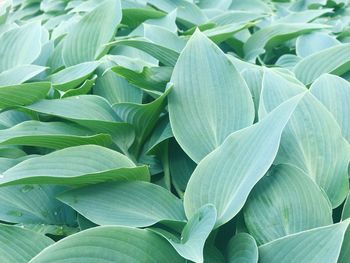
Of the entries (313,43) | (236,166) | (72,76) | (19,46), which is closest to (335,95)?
(236,166)

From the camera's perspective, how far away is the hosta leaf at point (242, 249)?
0.60m

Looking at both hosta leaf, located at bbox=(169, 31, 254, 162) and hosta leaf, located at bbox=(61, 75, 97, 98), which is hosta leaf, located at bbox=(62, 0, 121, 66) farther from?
hosta leaf, located at bbox=(169, 31, 254, 162)

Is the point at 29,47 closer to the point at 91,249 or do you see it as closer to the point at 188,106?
the point at 188,106

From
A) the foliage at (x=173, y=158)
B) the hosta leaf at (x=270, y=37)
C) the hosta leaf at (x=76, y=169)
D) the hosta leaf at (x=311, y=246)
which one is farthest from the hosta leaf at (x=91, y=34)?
the hosta leaf at (x=311, y=246)

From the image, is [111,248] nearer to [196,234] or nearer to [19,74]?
[196,234]

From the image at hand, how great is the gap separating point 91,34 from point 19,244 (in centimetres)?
63

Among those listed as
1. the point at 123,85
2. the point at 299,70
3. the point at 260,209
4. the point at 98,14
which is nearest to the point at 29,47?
the point at 98,14

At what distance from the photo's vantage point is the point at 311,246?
22.2 inches

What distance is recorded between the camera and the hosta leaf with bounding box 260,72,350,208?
0.72 m

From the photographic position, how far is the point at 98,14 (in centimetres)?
119

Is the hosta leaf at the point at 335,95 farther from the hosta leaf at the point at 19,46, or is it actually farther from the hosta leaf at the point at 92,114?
the hosta leaf at the point at 19,46

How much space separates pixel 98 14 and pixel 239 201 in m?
0.72

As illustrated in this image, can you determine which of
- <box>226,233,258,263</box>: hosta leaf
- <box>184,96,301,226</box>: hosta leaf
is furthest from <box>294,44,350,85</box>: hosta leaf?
<box>226,233,258,263</box>: hosta leaf

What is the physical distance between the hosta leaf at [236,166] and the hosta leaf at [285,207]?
0.14 ft
